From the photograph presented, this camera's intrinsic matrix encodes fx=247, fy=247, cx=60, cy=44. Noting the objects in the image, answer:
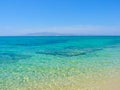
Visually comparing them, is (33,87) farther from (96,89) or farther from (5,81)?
(96,89)

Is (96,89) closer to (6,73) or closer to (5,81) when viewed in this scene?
(5,81)

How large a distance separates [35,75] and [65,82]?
202 centimetres

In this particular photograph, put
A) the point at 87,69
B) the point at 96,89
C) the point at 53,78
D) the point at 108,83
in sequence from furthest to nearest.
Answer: the point at 87,69 < the point at 53,78 < the point at 108,83 < the point at 96,89

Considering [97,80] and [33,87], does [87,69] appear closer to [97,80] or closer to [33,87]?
[97,80]

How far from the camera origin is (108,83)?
31.5 feet

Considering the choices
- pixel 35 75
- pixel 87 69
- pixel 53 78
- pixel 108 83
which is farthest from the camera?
pixel 87 69

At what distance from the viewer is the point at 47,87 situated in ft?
29.9

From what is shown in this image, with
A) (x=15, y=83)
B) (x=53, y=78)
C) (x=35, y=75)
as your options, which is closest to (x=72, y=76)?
(x=53, y=78)

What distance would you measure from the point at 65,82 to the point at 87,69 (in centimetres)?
307

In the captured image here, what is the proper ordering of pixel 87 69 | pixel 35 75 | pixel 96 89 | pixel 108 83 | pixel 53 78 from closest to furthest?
pixel 96 89, pixel 108 83, pixel 53 78, pixel 35 75, pixel 87 69

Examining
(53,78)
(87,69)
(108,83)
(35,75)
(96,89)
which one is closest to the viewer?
(96,89)

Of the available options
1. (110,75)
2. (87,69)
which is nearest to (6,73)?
(87,69)

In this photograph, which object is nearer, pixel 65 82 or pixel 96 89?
pixel 96 89

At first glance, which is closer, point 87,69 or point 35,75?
point 35,75
